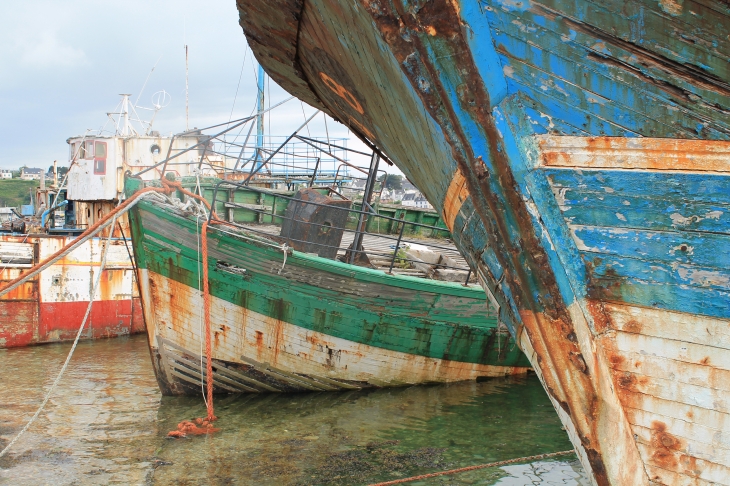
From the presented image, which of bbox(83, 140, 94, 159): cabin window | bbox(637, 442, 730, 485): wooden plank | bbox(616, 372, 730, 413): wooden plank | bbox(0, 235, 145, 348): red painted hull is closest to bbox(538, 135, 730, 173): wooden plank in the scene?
bbox(616, 372, 730, 413): wooden plank

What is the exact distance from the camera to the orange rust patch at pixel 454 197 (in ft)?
9.02

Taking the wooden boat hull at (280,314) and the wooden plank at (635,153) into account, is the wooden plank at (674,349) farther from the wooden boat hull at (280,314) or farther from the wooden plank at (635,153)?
the wooden boat hull at (280,314)

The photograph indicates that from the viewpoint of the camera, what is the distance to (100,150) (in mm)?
18062

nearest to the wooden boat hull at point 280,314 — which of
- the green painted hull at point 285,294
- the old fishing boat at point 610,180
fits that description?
the green painted hull at point 285,294

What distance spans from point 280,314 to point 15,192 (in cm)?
7400

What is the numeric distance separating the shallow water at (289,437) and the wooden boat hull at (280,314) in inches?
15.3

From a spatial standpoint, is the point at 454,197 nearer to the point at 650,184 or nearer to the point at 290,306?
the point at 650,184

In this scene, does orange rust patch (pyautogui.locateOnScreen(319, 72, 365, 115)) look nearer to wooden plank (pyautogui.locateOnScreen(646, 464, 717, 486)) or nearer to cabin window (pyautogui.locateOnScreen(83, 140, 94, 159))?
wooden plank (pyautogui.locateOnScreen(646, 464, 717, 486))

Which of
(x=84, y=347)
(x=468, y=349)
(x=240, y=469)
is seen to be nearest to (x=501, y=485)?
(x=240, y=469)

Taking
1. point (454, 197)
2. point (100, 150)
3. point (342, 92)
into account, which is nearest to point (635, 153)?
point (454, 197)

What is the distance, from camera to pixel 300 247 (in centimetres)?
859

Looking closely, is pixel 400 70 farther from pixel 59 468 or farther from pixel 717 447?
pixel 59 468

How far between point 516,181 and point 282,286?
5.80 metres

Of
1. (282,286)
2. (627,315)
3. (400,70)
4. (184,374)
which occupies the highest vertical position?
(400,70)
